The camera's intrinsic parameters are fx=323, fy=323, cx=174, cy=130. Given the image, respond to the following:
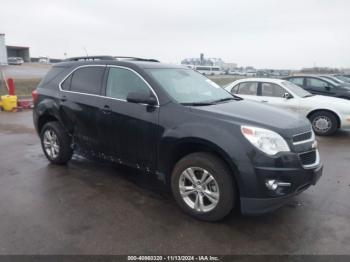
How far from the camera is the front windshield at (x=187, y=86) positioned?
13.7ft

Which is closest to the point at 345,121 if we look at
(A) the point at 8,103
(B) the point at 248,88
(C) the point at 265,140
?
(B) the point at 248,88

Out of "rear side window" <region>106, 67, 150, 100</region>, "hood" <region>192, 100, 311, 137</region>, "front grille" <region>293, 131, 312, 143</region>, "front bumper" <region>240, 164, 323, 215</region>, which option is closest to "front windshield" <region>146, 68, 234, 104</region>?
"rear side window" <region>106, 67, 150, 100</region>

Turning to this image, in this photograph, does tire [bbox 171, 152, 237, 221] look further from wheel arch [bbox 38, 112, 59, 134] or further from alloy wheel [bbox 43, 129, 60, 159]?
wheel arch [bbox 38, 112, 59, 134]

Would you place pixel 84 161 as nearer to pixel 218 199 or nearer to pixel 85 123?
pixel 85 123

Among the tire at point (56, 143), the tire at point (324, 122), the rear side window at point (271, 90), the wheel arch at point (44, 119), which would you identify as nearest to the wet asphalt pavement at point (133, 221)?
the tire at point (56, 143)

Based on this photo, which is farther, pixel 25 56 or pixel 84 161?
pixel 25 56

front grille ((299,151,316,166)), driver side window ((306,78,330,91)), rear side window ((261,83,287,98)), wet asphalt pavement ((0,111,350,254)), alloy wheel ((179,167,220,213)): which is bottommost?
wet asphalt pavement ((0,111,350,254))

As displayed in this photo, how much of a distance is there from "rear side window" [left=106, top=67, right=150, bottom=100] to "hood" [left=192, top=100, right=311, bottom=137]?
0.92m

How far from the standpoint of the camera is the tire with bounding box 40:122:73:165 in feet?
17.6

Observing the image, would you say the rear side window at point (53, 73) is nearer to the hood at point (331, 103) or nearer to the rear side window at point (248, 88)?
the rear side window at point (248, 88)

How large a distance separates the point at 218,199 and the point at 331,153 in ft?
14.2

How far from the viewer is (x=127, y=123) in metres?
4.27

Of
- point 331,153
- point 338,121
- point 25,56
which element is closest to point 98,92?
point 331,153

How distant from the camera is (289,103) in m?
8.73
